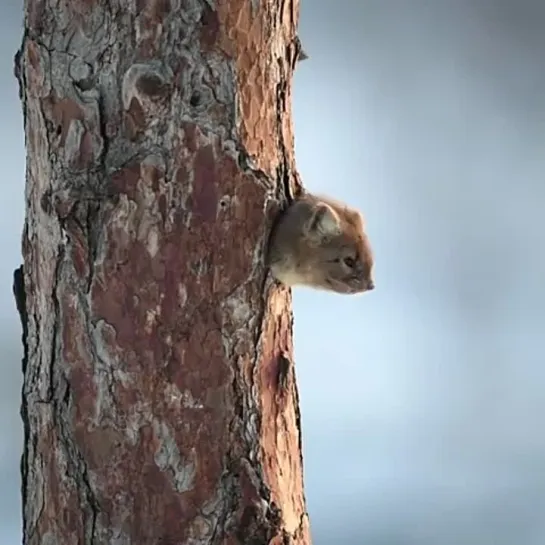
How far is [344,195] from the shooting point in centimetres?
161

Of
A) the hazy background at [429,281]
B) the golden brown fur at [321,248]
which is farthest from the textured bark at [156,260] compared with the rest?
the hazy background at [429,281]

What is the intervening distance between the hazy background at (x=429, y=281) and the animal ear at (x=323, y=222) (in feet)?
2.41

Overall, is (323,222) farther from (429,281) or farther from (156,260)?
(429,281)

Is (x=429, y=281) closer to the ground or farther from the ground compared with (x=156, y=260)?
farther from the ground

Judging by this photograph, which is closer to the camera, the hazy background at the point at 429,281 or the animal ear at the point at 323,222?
the animal ear at the point at 323,222

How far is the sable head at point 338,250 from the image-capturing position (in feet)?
2.62

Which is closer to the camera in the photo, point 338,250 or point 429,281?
point 338,250

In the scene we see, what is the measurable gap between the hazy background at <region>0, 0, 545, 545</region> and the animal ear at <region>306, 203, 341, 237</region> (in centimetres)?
73

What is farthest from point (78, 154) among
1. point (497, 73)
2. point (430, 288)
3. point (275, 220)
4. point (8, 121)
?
point (497, 73)

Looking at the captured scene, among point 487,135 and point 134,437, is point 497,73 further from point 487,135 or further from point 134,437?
point 134,437

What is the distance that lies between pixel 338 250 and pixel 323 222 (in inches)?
1.7

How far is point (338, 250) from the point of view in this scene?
833 millimetres

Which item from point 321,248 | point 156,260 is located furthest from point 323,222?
point 156,260

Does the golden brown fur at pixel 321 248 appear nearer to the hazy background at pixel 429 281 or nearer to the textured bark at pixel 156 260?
the textured bark at pixel 156 260
